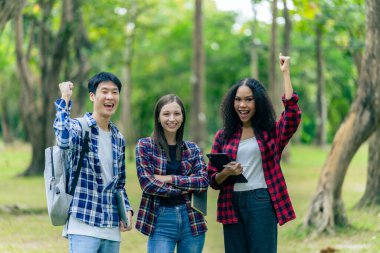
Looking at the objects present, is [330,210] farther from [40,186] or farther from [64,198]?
[40,186]

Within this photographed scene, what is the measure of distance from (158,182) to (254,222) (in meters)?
0.78

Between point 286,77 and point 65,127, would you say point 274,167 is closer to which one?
point 286,77

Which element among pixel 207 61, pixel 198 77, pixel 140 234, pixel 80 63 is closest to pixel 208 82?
pixel 207 61

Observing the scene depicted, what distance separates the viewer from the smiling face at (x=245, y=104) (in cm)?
564

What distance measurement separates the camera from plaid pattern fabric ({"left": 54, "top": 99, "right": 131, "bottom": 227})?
498 cm

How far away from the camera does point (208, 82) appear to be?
1660 inches

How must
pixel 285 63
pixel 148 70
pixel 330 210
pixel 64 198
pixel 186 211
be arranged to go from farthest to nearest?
1. pixel 148 70
2. pixel 330 210
3. pixel 285 63
4. pixel 186 211
5. pixel 64 198

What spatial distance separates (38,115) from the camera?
21656mm

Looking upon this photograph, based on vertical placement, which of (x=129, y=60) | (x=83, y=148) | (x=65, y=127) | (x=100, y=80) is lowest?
(x=83, y=148)

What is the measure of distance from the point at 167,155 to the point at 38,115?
16.8 m

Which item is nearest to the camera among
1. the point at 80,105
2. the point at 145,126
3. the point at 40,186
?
the point at 40,186

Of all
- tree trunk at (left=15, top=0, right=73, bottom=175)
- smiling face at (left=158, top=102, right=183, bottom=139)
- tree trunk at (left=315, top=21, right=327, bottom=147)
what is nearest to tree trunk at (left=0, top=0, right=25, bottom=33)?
smiling face at (left=158, top=102, right=183, bottom=139)

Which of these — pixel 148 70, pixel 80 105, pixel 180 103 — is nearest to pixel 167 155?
pixel 180 103

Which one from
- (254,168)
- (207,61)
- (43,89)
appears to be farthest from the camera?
(207,61)
